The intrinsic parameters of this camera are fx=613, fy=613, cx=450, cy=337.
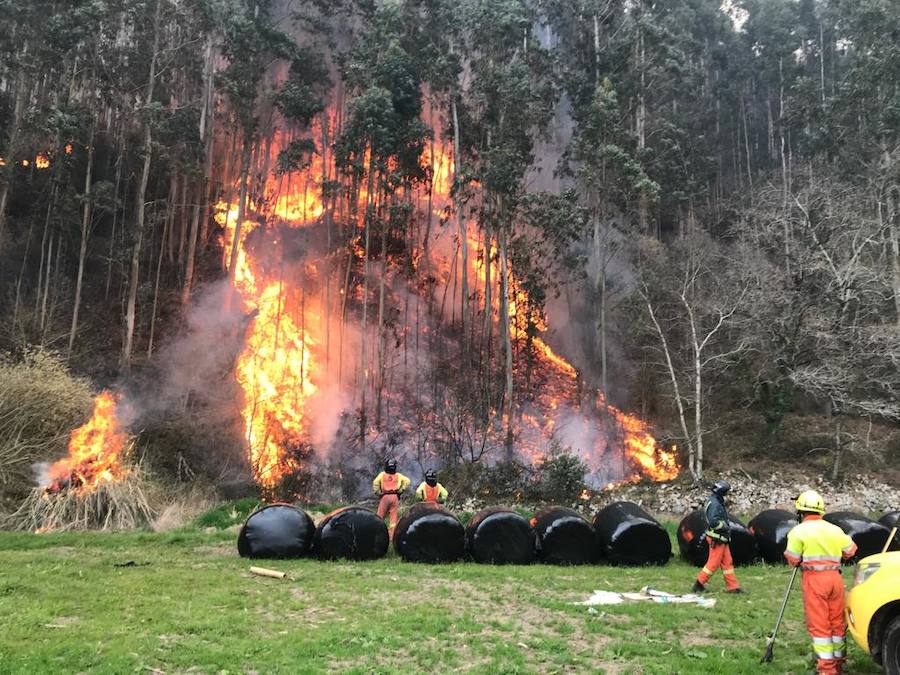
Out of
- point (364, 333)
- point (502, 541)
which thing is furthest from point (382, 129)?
point (502, 541)

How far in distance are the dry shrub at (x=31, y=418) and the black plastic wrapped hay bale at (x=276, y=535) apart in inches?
266

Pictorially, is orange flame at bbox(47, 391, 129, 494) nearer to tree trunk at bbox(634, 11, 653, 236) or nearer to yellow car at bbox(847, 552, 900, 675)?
yellow car at bbox(847, 552, 900, 675)

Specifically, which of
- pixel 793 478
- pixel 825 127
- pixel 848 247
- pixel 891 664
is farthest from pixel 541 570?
pixel 825 127

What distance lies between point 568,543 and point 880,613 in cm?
658

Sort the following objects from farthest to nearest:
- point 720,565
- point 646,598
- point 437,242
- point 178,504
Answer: point 437,242
point 178,504
point 720,565
point 646,598

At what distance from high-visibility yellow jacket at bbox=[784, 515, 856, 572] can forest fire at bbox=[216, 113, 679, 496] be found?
18.2 meters

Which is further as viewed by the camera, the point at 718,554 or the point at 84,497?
the point at 84,497

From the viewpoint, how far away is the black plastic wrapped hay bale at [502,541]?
1154 cm

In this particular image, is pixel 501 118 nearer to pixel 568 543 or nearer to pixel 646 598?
pixel 568 543

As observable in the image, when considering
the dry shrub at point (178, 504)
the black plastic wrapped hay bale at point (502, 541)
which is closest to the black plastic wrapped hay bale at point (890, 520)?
the black plastic wrapped hay bale at point (502, 541)

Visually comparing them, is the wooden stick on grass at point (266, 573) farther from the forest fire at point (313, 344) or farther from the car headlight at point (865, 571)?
the forest fire at point (313, 344)

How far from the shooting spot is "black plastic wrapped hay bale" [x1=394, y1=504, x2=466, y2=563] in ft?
37.7

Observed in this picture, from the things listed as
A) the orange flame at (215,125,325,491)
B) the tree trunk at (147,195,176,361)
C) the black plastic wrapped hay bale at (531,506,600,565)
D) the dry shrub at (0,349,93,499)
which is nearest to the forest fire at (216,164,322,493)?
the orange flame at (215,125,325,491)

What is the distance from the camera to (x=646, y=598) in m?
8.91
